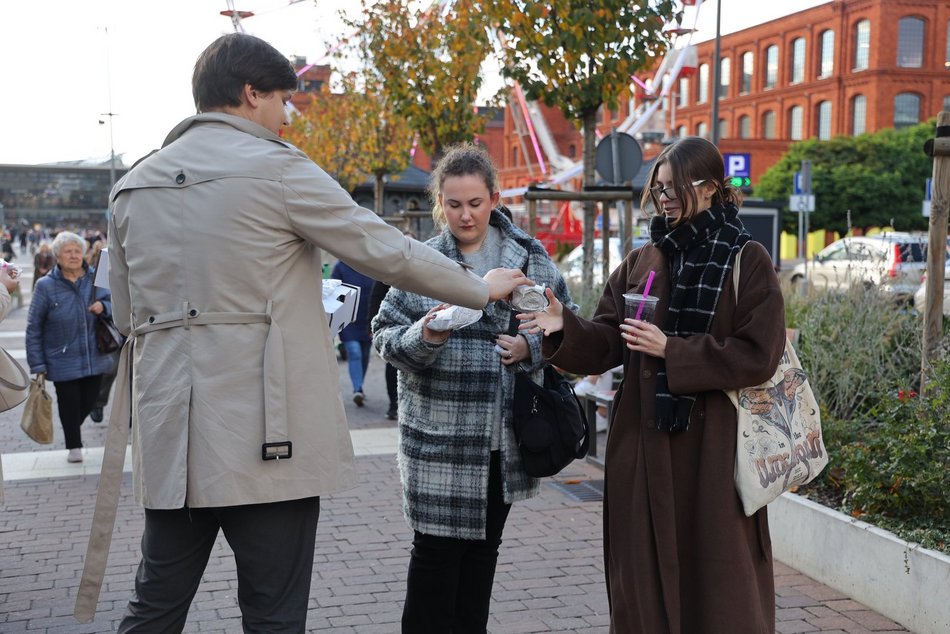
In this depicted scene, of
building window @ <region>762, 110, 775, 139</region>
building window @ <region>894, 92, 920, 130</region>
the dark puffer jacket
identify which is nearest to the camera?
the dark puffer jacket

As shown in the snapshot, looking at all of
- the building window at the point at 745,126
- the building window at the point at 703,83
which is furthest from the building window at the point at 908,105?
the building window at the point at 703,83

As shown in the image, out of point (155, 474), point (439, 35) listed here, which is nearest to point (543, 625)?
point (155, 474)

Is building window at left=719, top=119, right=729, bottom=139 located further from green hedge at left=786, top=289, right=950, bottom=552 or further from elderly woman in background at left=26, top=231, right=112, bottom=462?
elderly woman in background at left=26, top=231, right=112, bottom=462

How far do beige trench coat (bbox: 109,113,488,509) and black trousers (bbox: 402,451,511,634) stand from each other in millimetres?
903

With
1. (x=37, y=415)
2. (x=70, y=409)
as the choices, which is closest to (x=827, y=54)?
(x=70, y=409)

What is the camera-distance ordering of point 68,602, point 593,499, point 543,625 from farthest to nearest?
point 593,499 → point 68,602 → point 543,625

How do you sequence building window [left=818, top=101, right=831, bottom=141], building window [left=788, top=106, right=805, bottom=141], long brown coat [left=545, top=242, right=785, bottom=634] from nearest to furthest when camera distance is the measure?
1. long brown coat [left=545, top=242, right=785, bottom=634]
2. building window [left=818, top=101, right=831, bottom=141]
3. building window [left=788, top=106, right=805, bottom=141]

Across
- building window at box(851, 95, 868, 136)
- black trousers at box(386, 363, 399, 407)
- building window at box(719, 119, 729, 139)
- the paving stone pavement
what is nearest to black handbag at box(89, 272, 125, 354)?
the paving stone pavement

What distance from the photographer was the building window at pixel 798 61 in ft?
204

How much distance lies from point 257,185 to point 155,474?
775 millimetres

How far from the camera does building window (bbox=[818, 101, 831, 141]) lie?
6072 cm

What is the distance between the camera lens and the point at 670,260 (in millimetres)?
3014

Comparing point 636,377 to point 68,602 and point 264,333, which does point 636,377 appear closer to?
point 264,333

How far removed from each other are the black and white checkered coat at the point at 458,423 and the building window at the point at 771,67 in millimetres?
65648
